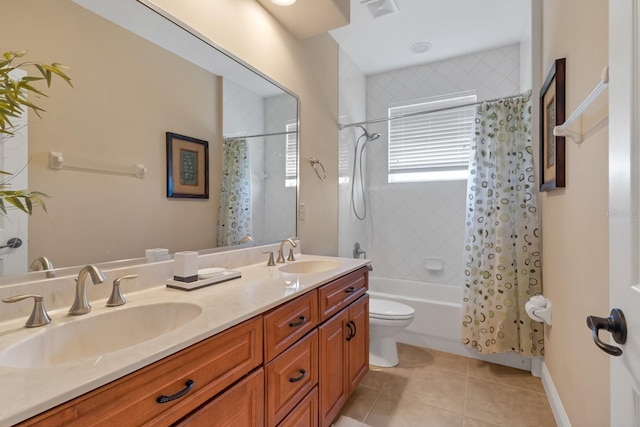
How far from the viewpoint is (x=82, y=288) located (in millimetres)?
895

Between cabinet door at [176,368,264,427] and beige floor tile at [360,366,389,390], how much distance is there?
4.13 ft

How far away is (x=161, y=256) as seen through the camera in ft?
4.10

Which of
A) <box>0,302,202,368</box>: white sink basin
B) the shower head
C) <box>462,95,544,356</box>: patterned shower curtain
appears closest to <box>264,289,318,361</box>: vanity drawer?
<box>0,302,202,368</box>: white sink basin

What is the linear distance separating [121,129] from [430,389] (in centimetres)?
227

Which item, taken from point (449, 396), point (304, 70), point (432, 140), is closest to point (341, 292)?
point (449, 396)

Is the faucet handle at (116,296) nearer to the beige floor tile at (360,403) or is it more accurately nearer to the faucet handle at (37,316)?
the faucet handle at (37,316)

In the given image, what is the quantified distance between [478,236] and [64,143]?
2.52m

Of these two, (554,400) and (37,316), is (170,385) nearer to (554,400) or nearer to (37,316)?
(37,316)

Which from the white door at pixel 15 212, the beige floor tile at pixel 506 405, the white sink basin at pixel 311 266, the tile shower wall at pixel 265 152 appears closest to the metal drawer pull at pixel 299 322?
the white sink basin at pixel 311 266

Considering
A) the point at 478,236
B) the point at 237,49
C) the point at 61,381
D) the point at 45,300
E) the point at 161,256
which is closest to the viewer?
the point at 61,381

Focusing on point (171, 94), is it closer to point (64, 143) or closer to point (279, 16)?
point (64, 143)

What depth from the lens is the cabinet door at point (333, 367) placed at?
54.9 inches

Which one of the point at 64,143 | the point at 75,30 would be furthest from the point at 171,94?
the point at 64,143

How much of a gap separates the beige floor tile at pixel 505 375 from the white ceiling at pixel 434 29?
2.59 meters
